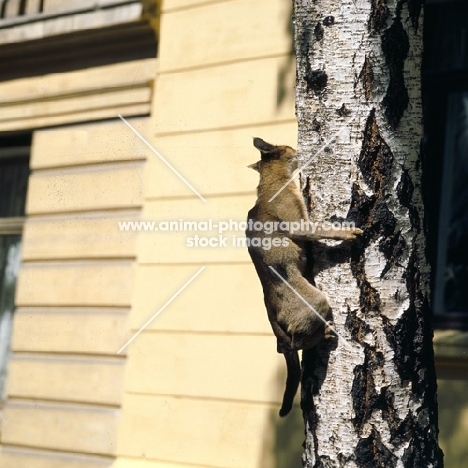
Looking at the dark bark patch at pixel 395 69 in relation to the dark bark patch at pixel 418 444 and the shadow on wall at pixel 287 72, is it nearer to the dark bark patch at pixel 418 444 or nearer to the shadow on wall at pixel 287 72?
the dark bark patch at pixel 418 444

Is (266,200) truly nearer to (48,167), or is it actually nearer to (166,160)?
(166,160)

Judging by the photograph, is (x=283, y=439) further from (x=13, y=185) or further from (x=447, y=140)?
(x=13, y=185)

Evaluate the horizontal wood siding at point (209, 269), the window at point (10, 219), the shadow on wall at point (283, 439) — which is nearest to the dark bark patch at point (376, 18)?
the horizontal wood siding at point (209, 269)

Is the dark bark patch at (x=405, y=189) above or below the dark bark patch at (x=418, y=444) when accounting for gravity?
above

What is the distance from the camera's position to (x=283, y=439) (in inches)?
212

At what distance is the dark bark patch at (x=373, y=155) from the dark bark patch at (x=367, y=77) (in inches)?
3.1

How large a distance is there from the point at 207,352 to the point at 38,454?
5.89 ft

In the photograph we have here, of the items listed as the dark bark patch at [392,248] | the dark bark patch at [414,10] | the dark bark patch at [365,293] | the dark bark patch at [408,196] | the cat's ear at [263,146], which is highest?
the dark bark patch at [414,10]

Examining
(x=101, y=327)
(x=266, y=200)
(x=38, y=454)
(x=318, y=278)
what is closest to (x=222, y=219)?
(x=101, y=327)

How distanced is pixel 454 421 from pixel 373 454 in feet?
7.37

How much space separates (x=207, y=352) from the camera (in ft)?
19.1

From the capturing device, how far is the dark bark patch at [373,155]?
2.90 meters

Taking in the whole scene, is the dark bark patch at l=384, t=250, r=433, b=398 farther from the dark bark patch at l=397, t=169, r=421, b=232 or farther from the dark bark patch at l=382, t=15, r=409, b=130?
the dark bark patch at l=382, t=15, r=409, b=130

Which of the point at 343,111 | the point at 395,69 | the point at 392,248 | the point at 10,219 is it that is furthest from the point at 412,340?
the point at 10,219
